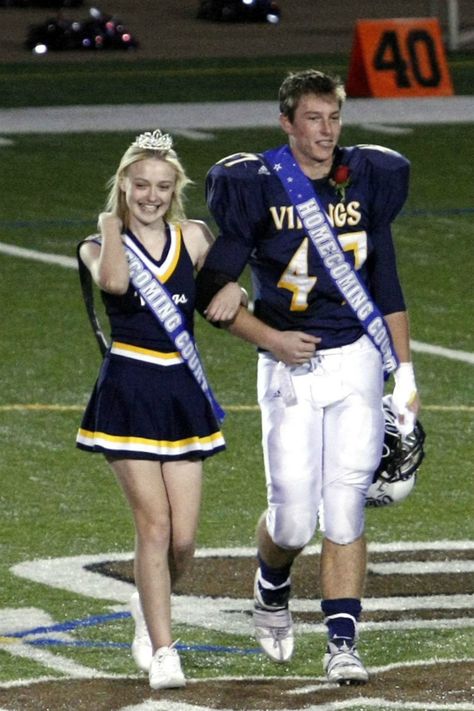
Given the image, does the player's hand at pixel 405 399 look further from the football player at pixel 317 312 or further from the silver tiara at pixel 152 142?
the silver tiara at pixel 152 142

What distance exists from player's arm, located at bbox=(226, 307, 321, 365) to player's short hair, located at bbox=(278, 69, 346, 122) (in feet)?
1.96

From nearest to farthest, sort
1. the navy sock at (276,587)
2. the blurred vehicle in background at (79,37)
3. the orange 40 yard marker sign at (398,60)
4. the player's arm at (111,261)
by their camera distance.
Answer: the player's arm at (111,261) → the navy sock at (276,587) → the orange 40 yard marker sign at (398,60) → the blurred vehicle in background at (79,37)

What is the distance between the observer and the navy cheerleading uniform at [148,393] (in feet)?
19.7

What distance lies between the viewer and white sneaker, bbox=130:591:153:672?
605cm

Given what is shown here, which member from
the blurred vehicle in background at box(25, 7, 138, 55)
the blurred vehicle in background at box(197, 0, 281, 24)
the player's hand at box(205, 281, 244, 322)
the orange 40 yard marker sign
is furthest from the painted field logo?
the blurred vehicle in background at box(197, 0, 281, 24)

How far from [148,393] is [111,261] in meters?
0.39

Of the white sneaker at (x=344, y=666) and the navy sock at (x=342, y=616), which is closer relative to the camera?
the white sneaker at (x=344, y=666)

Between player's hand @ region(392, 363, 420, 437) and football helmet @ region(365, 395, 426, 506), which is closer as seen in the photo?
player's hand @ region(392, 363, 420, 437)

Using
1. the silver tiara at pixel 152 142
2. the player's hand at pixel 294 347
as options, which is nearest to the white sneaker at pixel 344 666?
the player's hand at pixel 294 347

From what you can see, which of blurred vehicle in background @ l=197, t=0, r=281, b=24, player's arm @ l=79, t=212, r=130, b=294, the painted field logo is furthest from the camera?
blurred vehicle in background @ l=197, t=0, r=281, b=24

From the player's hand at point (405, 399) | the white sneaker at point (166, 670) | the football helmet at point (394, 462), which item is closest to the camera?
the white sneaker at point (166, 670)

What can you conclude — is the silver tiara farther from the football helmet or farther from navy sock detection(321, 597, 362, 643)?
navy sock detection(321, 597, 362, 643)

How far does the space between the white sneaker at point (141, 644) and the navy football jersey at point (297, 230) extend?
0.93 m

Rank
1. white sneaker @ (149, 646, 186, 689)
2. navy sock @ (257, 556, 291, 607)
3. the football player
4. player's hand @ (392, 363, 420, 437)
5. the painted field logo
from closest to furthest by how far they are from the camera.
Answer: the painted field logo → white sneaker @ (149, 646, 186, 689) → the football player → player's hand @ (392, 363, 420, 437) → navy sock @ (257, 556, 291, 607)
